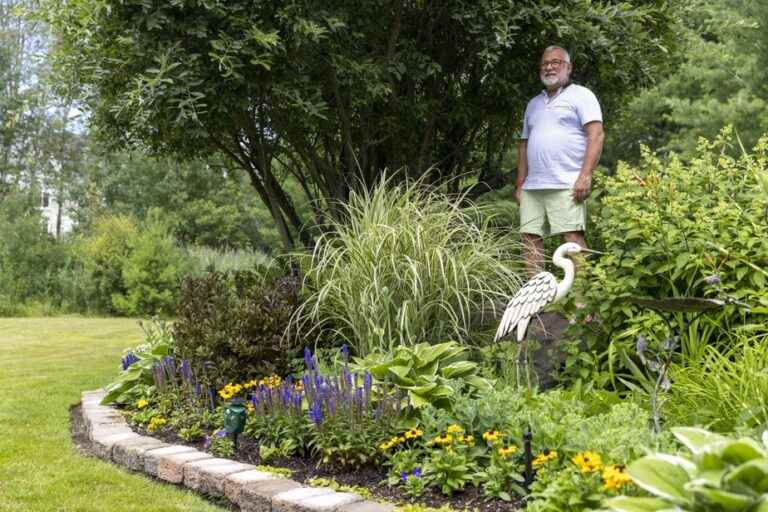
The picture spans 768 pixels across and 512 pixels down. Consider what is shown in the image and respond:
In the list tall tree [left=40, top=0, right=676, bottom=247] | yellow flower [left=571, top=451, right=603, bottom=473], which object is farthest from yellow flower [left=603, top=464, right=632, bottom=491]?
tall tree [left=40, top=0, right=676, bottom=247]

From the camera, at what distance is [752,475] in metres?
1.57

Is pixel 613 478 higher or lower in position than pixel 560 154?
lower

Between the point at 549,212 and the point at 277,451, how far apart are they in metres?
2.21

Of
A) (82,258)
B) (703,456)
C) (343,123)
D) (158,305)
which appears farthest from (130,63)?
(82,258)

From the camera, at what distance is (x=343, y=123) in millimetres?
4922

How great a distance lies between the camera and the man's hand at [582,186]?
4180mm

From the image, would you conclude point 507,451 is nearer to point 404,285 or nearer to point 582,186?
point 404,285

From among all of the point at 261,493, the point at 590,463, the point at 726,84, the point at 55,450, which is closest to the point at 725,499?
the point at 590,463

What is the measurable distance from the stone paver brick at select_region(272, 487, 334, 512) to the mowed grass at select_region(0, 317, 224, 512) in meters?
0.35

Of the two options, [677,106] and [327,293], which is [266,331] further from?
[677,106]

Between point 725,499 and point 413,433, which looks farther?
point 413,433

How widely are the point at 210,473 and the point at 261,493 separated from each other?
361mm

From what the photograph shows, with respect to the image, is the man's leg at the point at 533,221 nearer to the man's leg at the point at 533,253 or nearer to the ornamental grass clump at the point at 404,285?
the man's leg at the point at 533,253

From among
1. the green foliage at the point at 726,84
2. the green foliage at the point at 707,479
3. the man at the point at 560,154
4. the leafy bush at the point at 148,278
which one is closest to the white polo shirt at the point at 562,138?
the man at the point at 560,154
